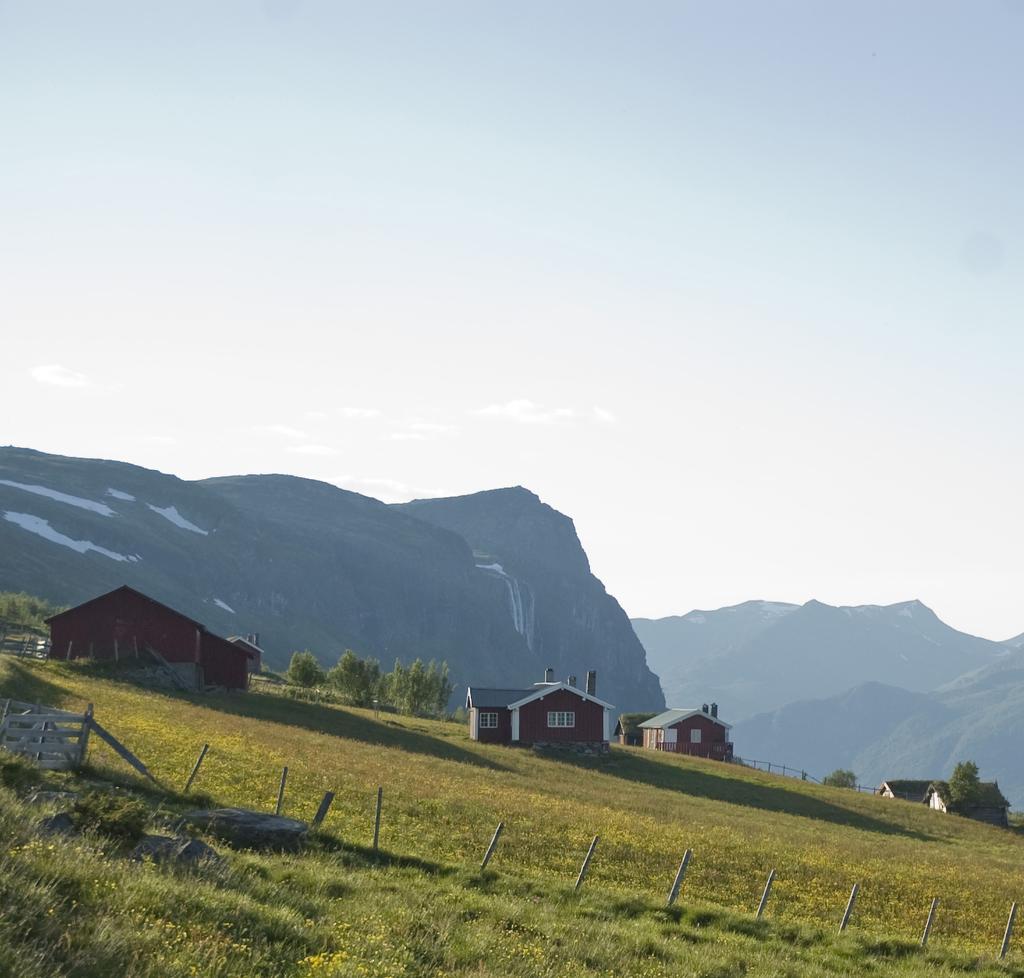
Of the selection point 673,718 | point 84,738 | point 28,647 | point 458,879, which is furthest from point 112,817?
point 673,718

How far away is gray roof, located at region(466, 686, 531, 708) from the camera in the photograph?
281 ft

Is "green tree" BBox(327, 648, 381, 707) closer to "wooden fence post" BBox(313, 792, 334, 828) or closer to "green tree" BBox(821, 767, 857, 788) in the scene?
"green tree" BBox(821, 767, 857, 788)

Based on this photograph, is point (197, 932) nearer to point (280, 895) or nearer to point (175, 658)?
point (280, 895)

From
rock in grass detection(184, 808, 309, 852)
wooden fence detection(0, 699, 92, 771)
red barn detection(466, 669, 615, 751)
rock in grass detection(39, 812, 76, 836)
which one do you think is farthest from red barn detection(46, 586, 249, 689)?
rock in grass detection(39, 812, 76, 836)

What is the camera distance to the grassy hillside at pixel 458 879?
1344cm

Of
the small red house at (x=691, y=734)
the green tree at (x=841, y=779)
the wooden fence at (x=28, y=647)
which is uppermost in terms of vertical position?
the small red house at (x=691, y=734)

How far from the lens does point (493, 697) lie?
86562 mm

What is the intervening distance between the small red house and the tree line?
24.4 meters

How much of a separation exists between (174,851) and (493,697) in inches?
2742

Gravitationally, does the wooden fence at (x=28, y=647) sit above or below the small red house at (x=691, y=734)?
below

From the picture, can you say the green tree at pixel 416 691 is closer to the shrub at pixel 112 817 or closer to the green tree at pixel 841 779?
the green tree at pixel 841 779

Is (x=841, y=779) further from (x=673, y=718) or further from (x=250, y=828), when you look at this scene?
(x=250, y=828)

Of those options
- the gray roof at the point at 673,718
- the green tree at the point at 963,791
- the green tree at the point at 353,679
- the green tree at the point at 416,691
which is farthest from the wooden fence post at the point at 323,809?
the green tree at the point at 963,791

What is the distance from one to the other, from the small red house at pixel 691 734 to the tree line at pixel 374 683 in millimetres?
24447
